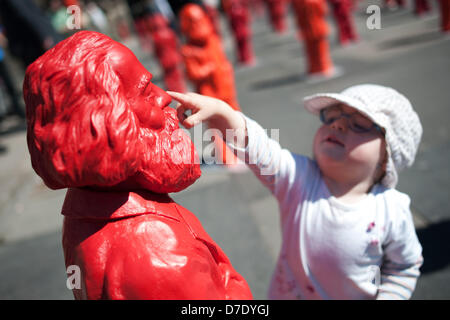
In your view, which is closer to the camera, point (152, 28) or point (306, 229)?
point (306, 229)

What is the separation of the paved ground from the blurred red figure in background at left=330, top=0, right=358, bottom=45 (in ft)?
4.12

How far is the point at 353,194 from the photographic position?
1503mm

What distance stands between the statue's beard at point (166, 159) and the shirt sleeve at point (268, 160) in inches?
15.6

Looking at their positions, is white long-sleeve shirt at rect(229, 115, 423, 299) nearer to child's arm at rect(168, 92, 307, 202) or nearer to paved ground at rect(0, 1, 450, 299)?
child's arm at rect(168, 92, 307, 202)

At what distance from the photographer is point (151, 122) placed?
0.98 meters

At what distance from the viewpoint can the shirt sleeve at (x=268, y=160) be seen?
55.3 inches

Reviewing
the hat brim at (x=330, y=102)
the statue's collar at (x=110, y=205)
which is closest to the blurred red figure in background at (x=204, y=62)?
the hat brim at (x=330, y=102)

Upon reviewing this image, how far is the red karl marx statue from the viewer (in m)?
0.86

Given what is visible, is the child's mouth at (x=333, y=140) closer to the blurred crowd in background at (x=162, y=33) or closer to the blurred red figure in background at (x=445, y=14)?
the blurred crowd in background at (x=162, y=33)

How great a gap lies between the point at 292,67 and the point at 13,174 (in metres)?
6.43

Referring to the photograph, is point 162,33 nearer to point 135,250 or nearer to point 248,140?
point 248,140

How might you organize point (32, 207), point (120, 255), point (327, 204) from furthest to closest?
point (32, 207) → point (327, 204) → point (120, 255)
